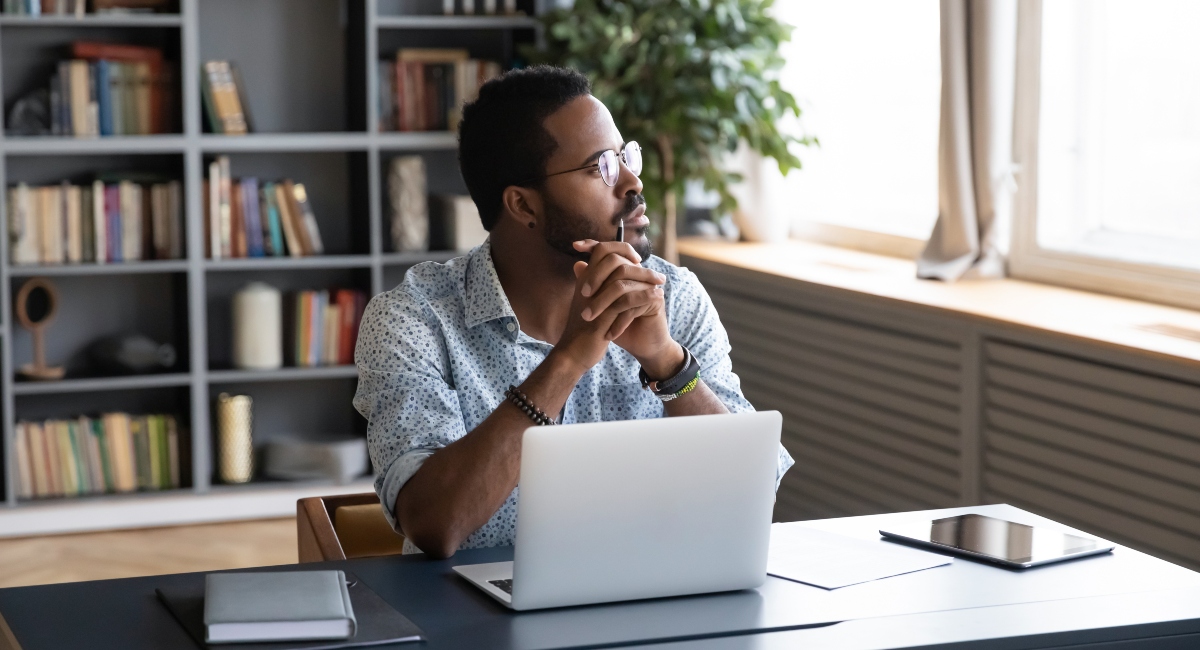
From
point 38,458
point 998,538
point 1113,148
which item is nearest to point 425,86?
point 38,458

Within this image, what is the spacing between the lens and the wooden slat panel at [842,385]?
329cm

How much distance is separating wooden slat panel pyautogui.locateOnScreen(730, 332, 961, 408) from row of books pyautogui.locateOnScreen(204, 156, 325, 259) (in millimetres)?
1437

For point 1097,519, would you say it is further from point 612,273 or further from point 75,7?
point 75,7

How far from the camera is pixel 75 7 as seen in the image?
13.4 feet

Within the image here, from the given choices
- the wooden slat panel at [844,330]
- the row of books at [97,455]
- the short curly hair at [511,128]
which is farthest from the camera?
the row of books at [97,455]

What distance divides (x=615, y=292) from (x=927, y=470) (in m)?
1.80

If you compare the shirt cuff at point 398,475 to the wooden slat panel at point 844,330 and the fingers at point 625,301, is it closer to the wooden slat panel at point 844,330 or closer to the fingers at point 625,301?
the fingers at point 625,301

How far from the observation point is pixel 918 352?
10.9ft

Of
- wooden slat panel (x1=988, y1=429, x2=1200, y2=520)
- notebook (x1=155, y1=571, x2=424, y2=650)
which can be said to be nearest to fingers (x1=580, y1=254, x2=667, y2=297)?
notebook (x1=155, y1=571, x2=424, y2=650)

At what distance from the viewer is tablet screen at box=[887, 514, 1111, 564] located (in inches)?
64.5

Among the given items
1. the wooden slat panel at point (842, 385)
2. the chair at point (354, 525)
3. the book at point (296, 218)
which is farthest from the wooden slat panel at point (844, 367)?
the chair at point (354, 525)

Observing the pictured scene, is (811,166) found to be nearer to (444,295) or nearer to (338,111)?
(338,111)

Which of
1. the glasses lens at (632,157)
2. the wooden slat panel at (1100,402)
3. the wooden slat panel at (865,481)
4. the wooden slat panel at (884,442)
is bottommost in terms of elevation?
the wooden slat panel at (865,481)

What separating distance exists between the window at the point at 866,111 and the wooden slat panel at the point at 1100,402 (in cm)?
112
